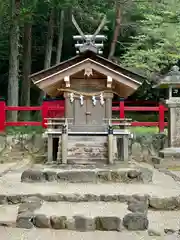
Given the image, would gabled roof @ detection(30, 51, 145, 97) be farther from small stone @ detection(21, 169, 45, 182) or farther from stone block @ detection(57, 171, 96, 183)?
stone block @ detection(57, 171, 96, 183)

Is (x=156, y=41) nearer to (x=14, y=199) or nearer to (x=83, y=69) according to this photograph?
(x=83, y=69)

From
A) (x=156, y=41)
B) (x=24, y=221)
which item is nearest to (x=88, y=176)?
(x=24, y=221)

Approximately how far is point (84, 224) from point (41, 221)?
744 millimetres

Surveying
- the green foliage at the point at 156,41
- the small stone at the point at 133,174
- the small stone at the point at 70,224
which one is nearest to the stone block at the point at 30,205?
the small stone at the point at 70,224

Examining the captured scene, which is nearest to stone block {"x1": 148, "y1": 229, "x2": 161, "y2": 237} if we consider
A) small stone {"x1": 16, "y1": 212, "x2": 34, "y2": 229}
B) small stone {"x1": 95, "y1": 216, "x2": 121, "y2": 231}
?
small stone {"x1": 95, "y1": 216, "x2": 121, "y2": 231}

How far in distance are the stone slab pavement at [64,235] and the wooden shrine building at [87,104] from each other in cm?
413

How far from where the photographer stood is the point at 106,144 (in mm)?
10094

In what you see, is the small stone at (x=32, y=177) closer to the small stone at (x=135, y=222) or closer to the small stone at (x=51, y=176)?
the small stone at (x=51, y=176)

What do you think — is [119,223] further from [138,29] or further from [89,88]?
[138,29]

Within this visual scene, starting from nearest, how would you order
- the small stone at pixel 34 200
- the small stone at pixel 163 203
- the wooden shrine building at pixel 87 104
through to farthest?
the small stone at pixel 34 200 → the small stone at pixel 163 203 → the wooden shrine building at pixel 87 104

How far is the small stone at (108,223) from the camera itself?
221 inches

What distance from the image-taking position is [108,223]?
564cm

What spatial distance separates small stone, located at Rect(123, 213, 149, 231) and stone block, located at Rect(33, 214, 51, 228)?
4.35 feet

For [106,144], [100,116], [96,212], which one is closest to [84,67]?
[100,116]
